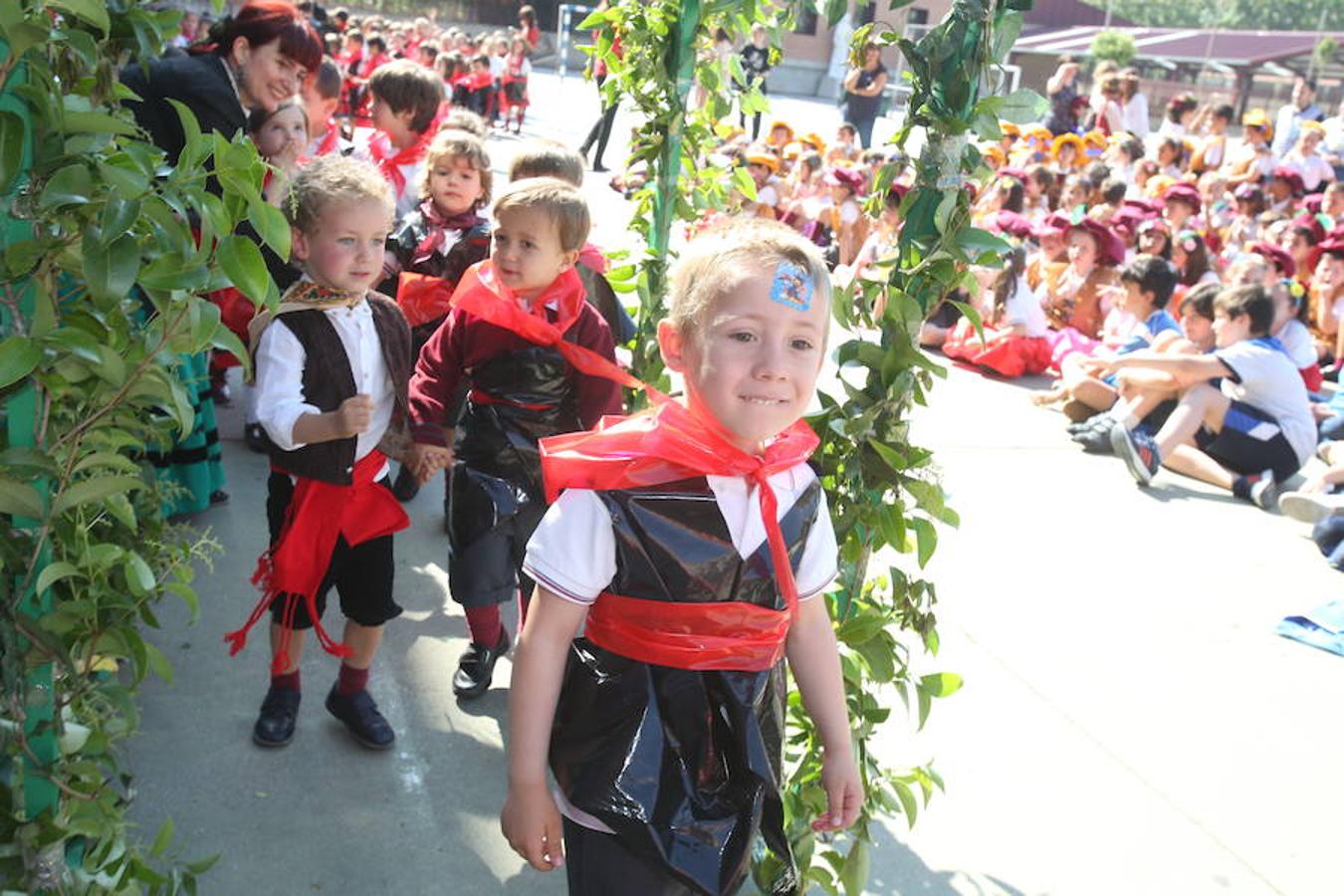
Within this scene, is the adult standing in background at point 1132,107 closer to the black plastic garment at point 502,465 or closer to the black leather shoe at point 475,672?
the black plastic garment at point 502,465

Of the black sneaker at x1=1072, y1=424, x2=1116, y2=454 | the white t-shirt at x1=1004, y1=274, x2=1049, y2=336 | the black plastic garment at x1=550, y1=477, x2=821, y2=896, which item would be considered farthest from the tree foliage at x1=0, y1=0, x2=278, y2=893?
the white t-shirt at x1=1004, y1=274, x2=1049, y2=336

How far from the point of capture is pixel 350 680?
2992 mm

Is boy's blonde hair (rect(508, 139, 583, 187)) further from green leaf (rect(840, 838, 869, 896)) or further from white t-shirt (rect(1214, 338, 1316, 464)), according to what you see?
white t-shirt (rect(1214, 338, 1316, 464))

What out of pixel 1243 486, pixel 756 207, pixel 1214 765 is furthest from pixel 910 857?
pixel 756 207

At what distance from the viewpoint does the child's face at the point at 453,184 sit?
4.01 m

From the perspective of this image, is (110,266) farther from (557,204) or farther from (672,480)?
(557,204)

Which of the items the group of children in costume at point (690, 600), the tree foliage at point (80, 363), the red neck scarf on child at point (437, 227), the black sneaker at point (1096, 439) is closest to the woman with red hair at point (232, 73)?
the red neck scarf on child at point (437, 227)

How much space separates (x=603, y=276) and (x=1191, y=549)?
10.2 feet

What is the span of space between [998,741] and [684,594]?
2015 millimetres

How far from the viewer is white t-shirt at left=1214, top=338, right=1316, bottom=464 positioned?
6.16 m

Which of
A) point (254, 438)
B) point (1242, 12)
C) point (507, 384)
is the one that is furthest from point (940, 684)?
point (1242, 12)

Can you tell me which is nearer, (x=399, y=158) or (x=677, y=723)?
(x=677, y=723)

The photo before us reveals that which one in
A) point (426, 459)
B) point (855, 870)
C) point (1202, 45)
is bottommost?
point (855, 870)

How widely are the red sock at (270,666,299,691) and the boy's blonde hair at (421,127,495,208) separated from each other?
1.84 meters
